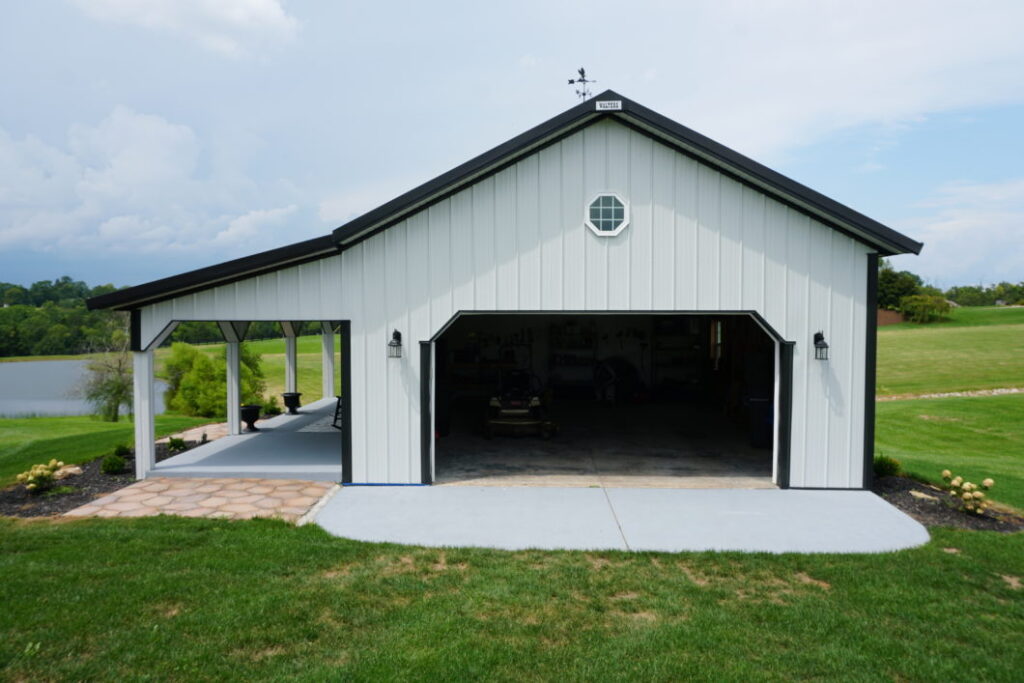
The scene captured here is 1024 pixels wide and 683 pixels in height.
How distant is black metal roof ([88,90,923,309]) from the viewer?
737 centimetres

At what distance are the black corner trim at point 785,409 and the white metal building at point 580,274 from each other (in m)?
0.03

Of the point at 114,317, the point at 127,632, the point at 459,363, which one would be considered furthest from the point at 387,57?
the point at 114,317

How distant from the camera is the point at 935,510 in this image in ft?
23.2

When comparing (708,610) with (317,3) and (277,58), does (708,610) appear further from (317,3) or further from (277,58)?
(277,58)

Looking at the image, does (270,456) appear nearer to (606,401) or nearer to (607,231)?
(607,231)

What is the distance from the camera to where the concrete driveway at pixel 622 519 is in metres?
5.93

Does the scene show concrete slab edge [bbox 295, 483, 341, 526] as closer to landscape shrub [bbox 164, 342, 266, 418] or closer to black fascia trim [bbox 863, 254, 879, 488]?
black fascia trim [bbox 863, 254, 879, 488]

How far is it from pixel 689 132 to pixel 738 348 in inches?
316

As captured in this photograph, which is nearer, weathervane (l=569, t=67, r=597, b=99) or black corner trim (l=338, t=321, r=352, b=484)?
black corner trim (l=338, t=321, r=352, b=484)

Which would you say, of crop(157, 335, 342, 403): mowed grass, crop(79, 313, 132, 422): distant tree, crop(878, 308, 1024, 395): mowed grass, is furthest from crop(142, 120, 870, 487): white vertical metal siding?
crop(79, 313, 132, 422): distant tree

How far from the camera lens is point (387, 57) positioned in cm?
1476

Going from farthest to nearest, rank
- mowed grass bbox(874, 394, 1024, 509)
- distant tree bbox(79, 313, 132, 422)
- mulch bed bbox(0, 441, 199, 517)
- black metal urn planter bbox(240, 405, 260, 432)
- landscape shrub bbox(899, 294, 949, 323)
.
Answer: landscape shrub bbox(899, 294, 949, 323) → distant tree bbox(79, 313, 132, 422) → black metal urn planter bbox(240, 405, 260, 432) → mowed grass bbox(874, 394, 1024, 509) → mulch bed bbox(0, 441, 199, 517)

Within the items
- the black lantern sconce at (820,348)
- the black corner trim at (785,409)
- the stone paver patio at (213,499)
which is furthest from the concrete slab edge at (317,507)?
the black lantern sconce at (820,348)

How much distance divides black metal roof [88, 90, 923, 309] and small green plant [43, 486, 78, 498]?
2.29 meters
